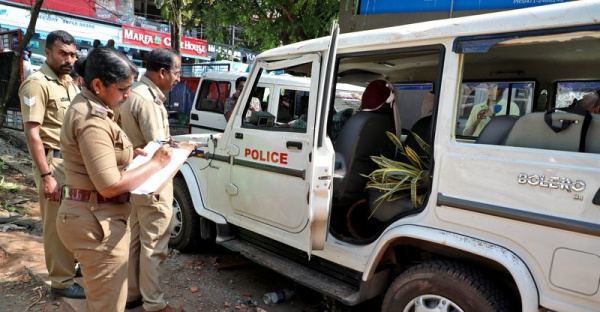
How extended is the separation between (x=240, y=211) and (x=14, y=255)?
7.12 ft

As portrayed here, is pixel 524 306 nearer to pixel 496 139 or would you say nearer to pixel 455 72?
pixel 496 139

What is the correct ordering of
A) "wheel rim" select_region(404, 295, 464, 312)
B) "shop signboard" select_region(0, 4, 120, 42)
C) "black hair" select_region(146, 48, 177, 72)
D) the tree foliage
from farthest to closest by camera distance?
"shop signboard" select_region(0, 4, 120, 42)
the tree foliage
"black hair" select_region(146, 48, 177, 72)
"wheel rim" select_region(404, 295, 464, 312)

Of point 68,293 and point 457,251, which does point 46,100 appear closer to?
point 68,293

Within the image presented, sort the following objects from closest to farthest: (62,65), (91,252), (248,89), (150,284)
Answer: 1. (91,252)
2. (150,284)
3. (62,65)
4. (248,89)

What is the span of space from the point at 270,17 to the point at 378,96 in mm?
6199

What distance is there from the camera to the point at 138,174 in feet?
6.10

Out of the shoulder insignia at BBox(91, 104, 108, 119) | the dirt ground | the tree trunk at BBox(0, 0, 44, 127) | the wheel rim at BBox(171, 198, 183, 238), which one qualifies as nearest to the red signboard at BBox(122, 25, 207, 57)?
the tree trunk at BBox(0, 0, 44, 127)

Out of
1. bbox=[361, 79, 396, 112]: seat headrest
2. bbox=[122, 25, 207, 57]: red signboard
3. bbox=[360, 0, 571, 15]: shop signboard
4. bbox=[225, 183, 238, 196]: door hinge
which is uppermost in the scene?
bbox=[122, 25, 207, 57]: red signboard

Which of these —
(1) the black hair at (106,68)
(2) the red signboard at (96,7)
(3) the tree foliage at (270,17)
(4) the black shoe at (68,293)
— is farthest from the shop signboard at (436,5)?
(2) the red signboard at (96,7)

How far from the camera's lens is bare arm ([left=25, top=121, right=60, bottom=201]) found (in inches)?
111

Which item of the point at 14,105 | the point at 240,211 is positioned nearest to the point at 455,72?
the point at 240,211

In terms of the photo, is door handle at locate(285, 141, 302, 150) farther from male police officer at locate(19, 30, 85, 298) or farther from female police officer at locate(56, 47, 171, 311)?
male police officer at locate(19, 30, 85, 298)

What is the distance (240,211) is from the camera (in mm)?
3334

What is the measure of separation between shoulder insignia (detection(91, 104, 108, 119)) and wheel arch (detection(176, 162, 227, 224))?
1.79 metres
